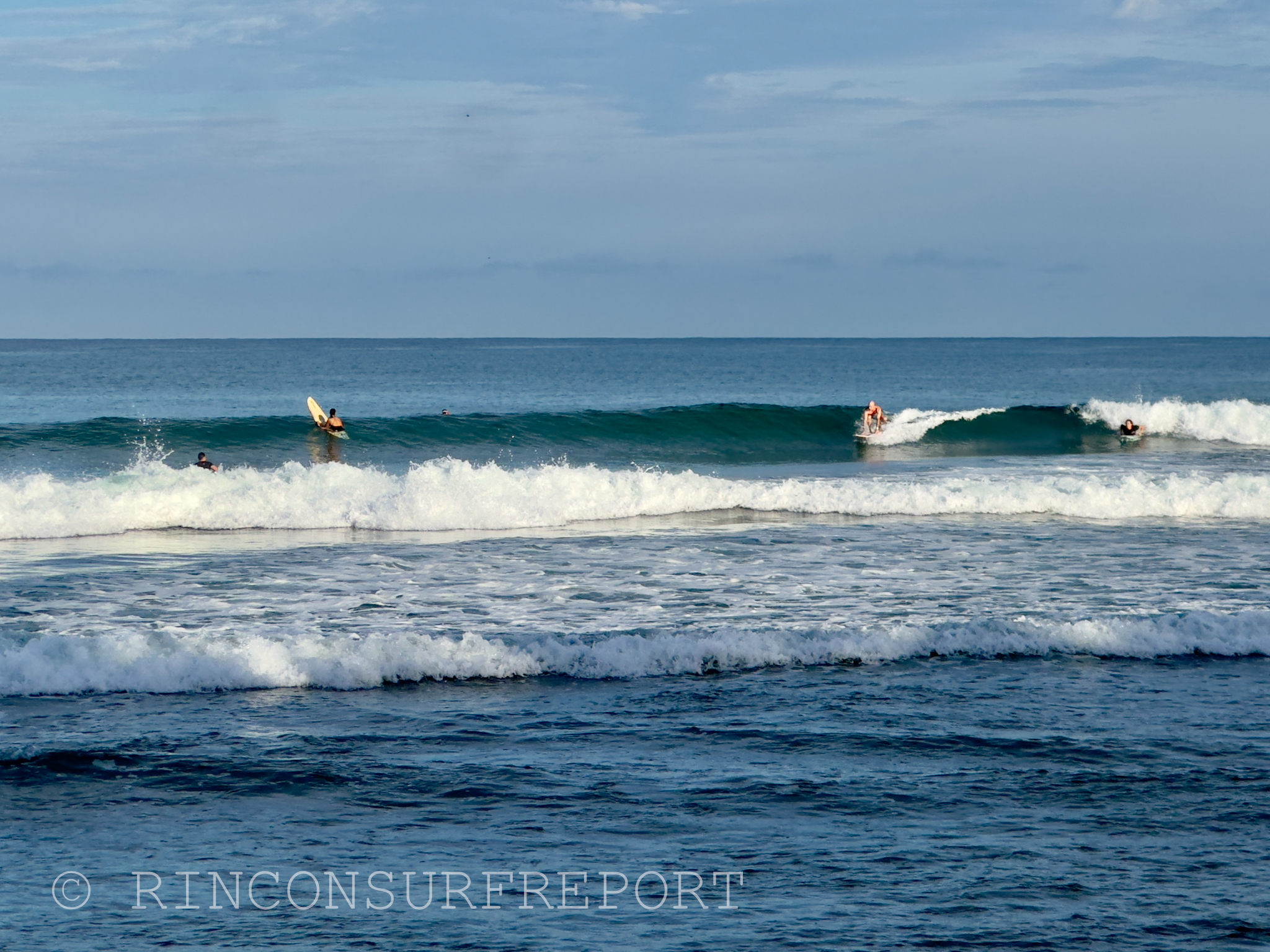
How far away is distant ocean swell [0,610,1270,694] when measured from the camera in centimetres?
961

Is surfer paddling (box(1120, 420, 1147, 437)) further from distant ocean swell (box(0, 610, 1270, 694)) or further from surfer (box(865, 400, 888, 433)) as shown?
distant ocean swell (box(0, 610, 1270, 694))

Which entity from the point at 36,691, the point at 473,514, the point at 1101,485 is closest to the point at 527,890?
the point at 36,691

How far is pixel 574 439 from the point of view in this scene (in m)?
37.8

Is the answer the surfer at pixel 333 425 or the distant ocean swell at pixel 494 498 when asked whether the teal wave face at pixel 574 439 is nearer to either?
the surfer at pixel 333 425

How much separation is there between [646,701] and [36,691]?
15.2ft

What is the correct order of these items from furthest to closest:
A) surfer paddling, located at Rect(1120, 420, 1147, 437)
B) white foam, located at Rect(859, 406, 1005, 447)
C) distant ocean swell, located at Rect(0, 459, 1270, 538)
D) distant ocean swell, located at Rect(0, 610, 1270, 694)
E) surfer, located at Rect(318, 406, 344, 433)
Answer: white foam, located at Rect(859, 406, 1005, 447) < surfer paddling, located at Rect(1120, 420, 1147, 437) < surfer, located at Rect(318, 406, 344, 433) < distant ocean swell, located at Rect(0, 459, 1270, 538) < distant ocean swell, located at Rect(0, 610, 1270, 694)

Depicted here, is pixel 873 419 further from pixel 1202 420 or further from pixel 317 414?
pixel 317 414

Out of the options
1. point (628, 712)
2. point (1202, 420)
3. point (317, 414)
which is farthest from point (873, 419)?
point (628, 712)

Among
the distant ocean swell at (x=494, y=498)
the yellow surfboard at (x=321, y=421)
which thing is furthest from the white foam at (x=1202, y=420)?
the yellow surfboard at (x=321, y=421)

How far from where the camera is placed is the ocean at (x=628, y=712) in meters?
5.77

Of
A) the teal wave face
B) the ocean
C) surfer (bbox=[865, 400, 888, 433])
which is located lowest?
the ocean

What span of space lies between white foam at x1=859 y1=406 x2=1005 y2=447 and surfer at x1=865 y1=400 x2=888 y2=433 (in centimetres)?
23

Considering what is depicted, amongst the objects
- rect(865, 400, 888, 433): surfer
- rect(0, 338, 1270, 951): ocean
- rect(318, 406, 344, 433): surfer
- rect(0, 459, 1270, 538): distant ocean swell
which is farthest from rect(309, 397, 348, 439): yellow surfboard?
rect(865, 400, 888, 433): surfer

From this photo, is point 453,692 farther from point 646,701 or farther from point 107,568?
point 107,568
